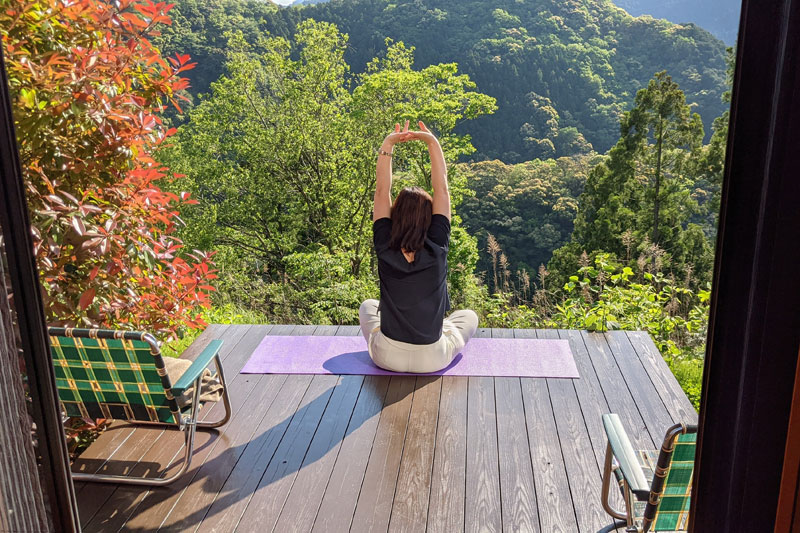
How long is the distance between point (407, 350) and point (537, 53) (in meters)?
18.2

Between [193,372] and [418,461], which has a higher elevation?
[193,372]

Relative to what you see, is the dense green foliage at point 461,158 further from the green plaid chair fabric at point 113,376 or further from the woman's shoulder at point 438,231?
the woman's shoulder at point 438,231

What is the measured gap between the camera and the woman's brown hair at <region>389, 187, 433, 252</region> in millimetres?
3045

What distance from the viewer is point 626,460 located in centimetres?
181

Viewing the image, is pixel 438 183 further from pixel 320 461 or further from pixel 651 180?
pixel 651 180

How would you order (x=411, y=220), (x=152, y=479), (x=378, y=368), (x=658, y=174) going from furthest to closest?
(x=658, y=174)
(x=378, y=368)
(x=411, y=220)
(x=152, y=479)

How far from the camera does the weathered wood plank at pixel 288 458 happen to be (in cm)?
224

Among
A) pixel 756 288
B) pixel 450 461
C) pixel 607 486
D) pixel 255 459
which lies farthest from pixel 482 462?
pixel 756 288

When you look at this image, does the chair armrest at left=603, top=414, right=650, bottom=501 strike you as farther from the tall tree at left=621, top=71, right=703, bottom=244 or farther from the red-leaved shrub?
the tall tree at left=621, top=71, right=703, bottom=244

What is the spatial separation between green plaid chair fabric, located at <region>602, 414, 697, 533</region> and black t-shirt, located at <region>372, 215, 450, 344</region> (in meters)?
1.27

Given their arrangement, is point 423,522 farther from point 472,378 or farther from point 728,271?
point 728,271

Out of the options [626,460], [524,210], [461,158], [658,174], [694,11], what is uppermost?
[694,11]

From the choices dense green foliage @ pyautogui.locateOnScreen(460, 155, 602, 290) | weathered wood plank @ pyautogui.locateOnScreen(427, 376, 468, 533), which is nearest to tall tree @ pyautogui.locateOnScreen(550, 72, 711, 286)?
dense green foliage @ pyautogui.locateOnScreen(460, 155, 602, 290)

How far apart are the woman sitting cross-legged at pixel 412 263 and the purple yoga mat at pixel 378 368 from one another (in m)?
0.17
